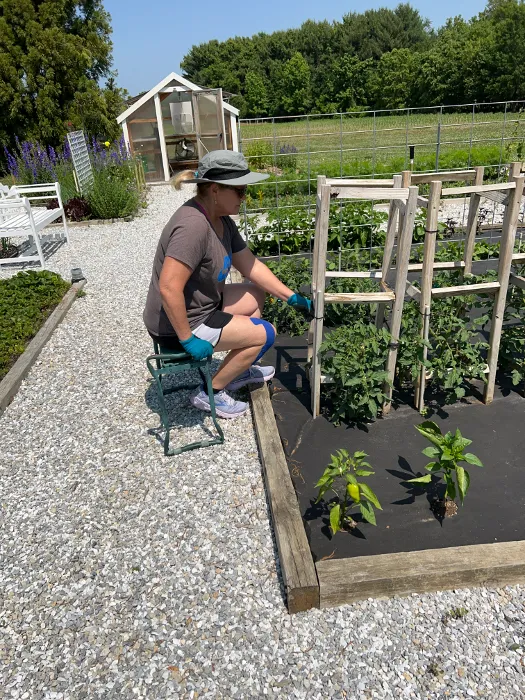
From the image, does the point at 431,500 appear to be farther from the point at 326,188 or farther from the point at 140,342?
the point at 140,342

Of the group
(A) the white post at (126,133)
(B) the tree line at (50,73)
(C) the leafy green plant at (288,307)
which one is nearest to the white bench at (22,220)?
(C) the leafy green plant at (288,307)

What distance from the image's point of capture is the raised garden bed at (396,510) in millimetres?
1948

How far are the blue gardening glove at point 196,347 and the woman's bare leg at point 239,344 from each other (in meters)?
0.18

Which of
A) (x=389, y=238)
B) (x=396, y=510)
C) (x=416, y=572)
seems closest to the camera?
(x=416, y=572)

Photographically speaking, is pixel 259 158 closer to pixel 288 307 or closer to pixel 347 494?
pixel 288 307

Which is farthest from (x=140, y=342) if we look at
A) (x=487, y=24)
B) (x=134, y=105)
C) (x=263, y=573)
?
(x=487, y=24)

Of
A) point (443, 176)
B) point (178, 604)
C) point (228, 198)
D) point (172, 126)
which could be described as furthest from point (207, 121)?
point (178, 604)

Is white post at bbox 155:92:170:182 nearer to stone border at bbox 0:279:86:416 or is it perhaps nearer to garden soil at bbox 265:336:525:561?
stone border at bbox 0:279:86:416

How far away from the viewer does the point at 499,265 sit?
2770mm

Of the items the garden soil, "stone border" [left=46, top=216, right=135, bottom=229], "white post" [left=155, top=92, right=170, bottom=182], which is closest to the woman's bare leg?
the garden soil

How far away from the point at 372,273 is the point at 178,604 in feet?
6.53

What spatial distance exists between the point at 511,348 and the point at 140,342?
9.50ft

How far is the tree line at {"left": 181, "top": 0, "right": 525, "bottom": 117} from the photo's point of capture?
114ft

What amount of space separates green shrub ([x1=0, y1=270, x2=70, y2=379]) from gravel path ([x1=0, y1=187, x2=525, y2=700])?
3.85 feet
